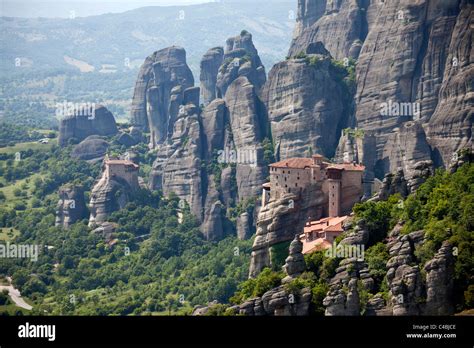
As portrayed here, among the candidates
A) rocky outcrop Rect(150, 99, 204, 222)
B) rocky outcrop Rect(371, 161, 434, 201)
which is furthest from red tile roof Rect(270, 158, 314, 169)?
rocky outcrop Rect(150, 99, 204, 222)

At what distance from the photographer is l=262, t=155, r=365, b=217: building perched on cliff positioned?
3366 inches

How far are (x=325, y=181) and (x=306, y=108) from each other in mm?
31009

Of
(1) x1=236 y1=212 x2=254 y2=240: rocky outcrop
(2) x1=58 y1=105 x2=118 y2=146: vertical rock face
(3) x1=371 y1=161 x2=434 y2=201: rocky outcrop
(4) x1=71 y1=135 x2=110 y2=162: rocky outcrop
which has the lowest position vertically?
(1) x1=236 y1=212 x2=254 y2=240: rocky outcrop

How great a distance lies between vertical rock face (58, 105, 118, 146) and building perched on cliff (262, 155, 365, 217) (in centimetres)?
6190

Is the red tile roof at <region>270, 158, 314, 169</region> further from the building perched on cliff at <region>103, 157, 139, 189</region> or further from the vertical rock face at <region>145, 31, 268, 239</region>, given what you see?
the building perched on cliff at <region>103, 157, 139, 189</region>

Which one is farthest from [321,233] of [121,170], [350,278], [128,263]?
[121,170]

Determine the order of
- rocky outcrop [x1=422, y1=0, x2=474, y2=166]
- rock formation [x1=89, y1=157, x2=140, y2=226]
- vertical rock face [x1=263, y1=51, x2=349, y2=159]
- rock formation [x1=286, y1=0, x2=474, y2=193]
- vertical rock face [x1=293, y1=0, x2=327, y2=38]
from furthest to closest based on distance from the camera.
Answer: vertical rock face [x1=293, y1=0, x2=327, y2=38], rock formation [x1=89, y1=157, x2=140, y2=226], vertical rock face [x1=263, y1=51, x2=349, y2=159], rock formation [x1=286, y1=0, x2=474, y2=193], rocky outcrop [x1=422, y1=0, x2=474, y2=166]

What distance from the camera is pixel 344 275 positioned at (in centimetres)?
6831

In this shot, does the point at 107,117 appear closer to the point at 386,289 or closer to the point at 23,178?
the point at 23,178

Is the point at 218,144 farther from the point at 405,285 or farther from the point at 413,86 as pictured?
the point at 405,285

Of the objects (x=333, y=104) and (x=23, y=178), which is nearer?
(x=333, y=104)

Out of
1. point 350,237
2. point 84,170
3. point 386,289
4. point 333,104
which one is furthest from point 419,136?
point 84,170

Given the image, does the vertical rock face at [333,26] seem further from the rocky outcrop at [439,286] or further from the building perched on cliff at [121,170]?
the rocky outcrop at [439,286]
